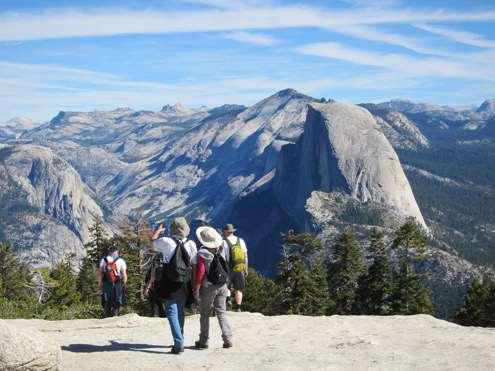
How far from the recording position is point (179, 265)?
1316 cm

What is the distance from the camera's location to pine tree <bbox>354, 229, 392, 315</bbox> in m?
52.3

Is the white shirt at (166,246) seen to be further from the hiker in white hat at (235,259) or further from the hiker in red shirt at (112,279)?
the hiker in red shirt at (112,279)

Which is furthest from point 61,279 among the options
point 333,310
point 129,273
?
point 333,310

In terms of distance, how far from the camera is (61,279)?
5084 centimetres

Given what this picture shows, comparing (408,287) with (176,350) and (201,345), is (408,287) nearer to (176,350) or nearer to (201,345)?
(201,345)

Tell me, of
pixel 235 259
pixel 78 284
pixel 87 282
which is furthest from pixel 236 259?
pixel 78 284

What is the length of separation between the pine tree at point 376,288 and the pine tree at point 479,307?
9042 millimetres

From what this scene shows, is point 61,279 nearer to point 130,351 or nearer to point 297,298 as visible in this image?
point 297,298

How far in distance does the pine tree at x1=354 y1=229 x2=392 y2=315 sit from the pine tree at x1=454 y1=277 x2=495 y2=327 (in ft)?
29.7

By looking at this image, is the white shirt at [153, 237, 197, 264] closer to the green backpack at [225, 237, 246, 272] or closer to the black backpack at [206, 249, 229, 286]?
the black backpack at [206, 249, 229, 286]

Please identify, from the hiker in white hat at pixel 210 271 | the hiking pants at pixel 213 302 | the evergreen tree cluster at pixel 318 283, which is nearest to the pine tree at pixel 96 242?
the evergreen tree cluster at pixel 318 283

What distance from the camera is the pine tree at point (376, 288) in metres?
52.3

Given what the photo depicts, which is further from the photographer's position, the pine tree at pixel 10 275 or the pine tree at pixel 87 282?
the pine tree at pixel 87 282

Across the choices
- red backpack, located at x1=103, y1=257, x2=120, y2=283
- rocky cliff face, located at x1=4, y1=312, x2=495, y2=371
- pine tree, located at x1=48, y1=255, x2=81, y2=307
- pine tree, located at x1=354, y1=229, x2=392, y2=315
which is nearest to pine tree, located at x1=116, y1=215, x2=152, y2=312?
pine tree, located at x1=48, y1=255, x2=81, y2=307
